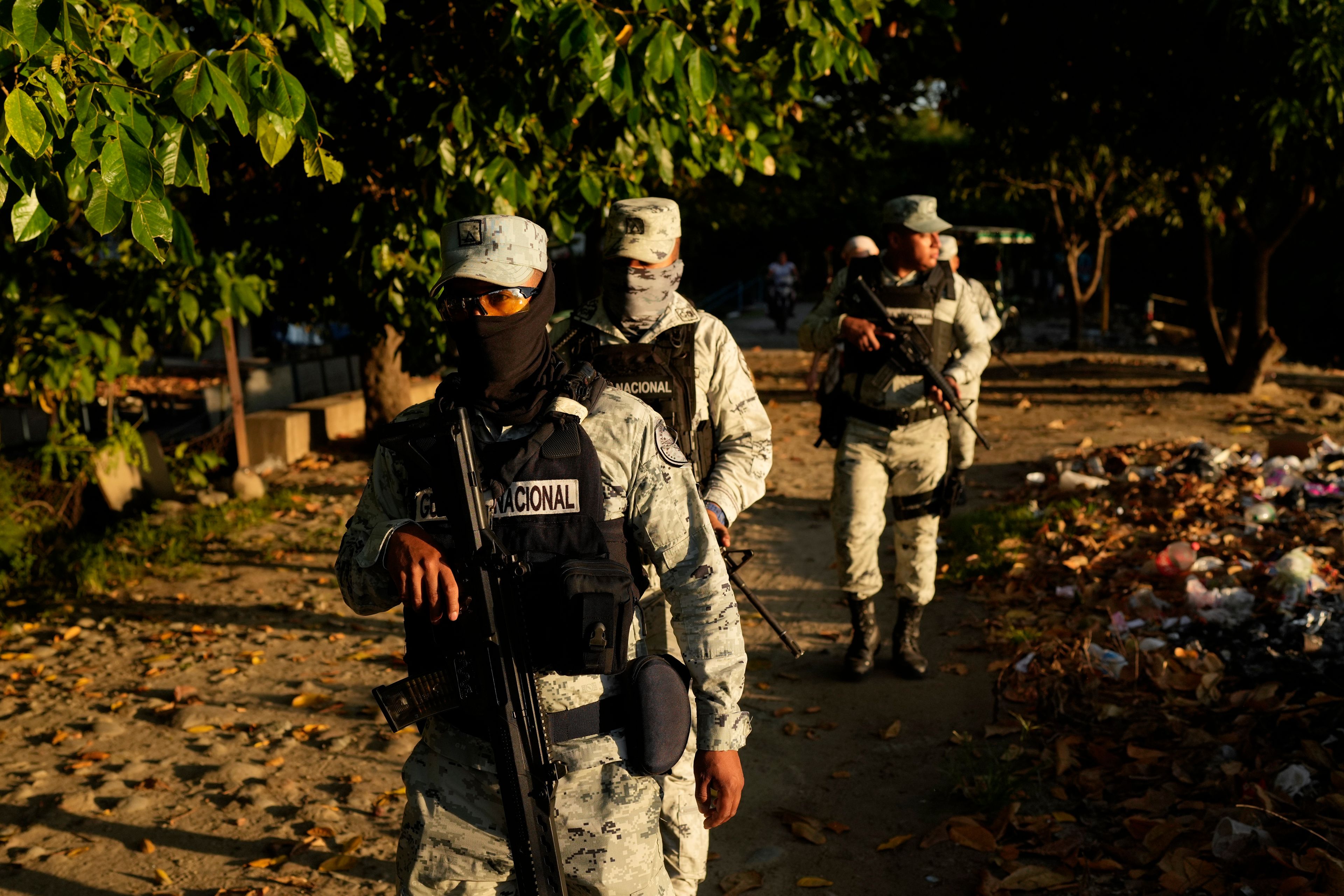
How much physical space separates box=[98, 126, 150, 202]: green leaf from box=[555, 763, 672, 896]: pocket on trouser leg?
157 centimetres

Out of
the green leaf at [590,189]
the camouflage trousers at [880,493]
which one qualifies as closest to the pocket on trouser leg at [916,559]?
the camouflage trousers at [880,493]

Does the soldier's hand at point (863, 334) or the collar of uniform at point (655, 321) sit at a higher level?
the collar of uniform at point (655, 321)

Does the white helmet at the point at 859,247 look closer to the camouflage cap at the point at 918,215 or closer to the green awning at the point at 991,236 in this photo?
the camouflage cap at the point at 918,215

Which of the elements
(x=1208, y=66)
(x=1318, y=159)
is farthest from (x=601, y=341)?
(x=1318, y=159)

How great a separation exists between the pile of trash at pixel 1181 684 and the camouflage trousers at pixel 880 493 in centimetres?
63

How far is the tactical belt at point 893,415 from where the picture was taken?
16.9ft

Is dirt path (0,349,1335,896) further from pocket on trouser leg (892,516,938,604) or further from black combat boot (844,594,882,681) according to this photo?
pocket on trouser leg (892,516,938,604)

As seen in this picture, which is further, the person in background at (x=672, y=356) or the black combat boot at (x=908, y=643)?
the black combat boot at (x=908, y=643)

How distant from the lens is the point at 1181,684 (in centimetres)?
462

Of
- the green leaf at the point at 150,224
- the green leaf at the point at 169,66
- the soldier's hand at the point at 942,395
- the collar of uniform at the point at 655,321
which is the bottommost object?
the soldier's hand at the point at 942,395

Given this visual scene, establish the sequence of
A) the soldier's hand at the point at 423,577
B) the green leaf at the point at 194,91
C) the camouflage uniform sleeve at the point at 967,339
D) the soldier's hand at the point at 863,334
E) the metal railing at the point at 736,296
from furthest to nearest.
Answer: the metal railing at the point at 736,296, the camouflage uniform sleeve at the point at 967,339, the soldier's hand at the point at 863,334, the green leaf at the point at 194,91, the soldier's hand at the point at 423,577

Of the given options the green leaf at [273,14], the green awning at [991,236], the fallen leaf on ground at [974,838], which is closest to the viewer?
the green leaf at [273,14]

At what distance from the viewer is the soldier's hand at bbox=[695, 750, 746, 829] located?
233cm

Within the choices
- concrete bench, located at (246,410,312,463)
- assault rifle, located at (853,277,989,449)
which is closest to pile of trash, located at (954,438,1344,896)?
assault rifle, located at (853,277,989,449)
